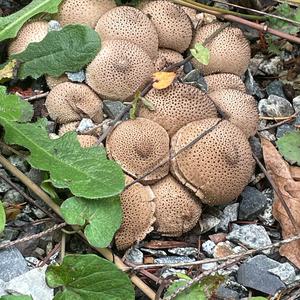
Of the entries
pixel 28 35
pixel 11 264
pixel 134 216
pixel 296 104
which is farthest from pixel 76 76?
pixel 296 104

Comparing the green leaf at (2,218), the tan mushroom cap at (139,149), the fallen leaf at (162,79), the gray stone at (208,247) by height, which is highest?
the fallen leaf at (162,79)

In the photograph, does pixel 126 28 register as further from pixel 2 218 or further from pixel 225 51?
pixel 2 218

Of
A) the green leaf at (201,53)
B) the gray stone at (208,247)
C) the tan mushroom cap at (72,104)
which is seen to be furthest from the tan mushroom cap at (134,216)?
the green leaf at (201,53)

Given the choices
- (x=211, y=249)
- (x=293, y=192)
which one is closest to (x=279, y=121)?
(x=293, y=192)

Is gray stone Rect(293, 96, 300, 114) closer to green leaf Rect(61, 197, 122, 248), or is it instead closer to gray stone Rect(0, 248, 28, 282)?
green leaf Rect(61, 197, 122, 248)

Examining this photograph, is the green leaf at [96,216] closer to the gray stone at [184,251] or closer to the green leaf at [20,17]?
the gray stone at [184,251]

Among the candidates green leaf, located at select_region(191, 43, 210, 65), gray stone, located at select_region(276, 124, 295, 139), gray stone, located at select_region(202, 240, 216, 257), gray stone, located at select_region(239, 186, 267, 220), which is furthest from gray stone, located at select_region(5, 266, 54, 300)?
gray stone, located at select_region(276, 124, 295, 139)
